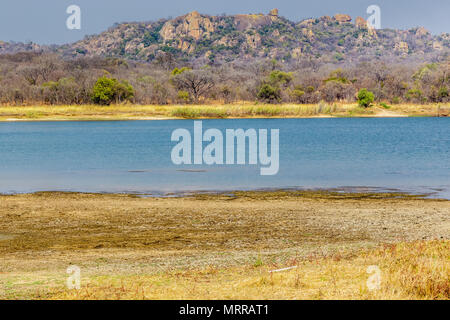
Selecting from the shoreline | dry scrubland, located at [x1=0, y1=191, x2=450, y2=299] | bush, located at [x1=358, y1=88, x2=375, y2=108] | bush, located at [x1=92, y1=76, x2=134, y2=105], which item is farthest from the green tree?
dry scrubland, located at [x1=0, y1=191, x2=450, y2=299]

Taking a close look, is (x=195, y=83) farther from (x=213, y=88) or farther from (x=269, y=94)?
(x=269, y=94)

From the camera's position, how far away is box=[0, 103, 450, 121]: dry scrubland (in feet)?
259

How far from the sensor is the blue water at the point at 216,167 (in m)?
23.0

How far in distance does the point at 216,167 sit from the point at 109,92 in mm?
56475

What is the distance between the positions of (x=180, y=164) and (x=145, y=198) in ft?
36.4

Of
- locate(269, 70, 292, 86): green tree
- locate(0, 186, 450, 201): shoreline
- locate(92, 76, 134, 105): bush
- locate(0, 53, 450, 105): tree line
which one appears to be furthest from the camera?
locate(269, 70, 292, 86): green tree

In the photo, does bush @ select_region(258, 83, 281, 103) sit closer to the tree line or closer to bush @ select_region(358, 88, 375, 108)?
the tree line

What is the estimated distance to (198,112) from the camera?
78.8 metres

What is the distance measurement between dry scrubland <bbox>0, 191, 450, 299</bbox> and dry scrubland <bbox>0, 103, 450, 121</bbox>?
58877 millimetres

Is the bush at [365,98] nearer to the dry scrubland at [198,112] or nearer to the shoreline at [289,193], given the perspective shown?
the dry scrubland at [198,112]

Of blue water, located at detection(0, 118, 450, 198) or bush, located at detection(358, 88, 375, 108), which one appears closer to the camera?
blue water, located at detection(0, 118, 450, 198)

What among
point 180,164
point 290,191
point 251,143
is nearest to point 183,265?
point 290,191

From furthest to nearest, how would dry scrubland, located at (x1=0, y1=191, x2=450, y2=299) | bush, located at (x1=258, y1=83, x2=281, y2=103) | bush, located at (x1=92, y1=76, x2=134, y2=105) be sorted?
bush, located at (x1=258, y1=83, x2=281, y2=103) → bush, located at (x1=92, y1=76, x2=134, y2=105) → dry scrubland, located at (x1=0, y1=191, x2=450, y2=299)

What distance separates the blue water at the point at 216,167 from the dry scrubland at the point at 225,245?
2.73 m
